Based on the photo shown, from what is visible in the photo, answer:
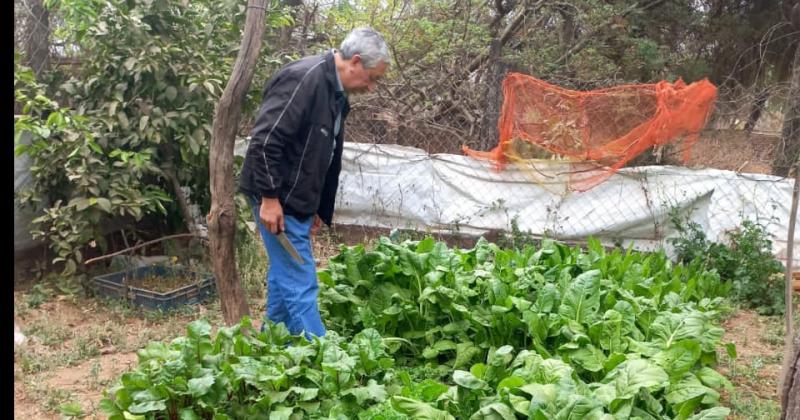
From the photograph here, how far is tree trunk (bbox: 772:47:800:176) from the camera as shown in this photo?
8.05 m

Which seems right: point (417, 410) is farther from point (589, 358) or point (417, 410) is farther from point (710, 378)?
point (710, 378)

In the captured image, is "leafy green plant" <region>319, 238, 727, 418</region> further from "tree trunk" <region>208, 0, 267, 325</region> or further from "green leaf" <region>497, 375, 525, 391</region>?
"tree trunk" <region>208, 0, 267, 325</region>

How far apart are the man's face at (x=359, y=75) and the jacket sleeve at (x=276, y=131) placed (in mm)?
259

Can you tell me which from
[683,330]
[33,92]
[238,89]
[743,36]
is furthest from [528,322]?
[743,36]

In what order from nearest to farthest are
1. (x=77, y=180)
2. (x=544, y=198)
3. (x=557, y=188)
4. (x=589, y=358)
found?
1. (x=589, y=358)
2. (x=77, y=180)
3. (x=557, y=188)
4. (x=544, y=198)

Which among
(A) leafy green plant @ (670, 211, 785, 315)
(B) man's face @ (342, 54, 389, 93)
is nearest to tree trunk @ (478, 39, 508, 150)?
(A) leafy green plant @ (670, 211, 785, 315)

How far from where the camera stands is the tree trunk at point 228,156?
397 cm

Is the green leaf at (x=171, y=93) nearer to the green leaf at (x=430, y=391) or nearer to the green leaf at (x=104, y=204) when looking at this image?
the green leaf at (x=104, y=204)

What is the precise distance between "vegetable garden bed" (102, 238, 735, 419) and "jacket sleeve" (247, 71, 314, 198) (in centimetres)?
77

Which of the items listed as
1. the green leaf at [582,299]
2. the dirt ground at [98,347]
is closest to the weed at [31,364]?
the dirt ground at [98,347]

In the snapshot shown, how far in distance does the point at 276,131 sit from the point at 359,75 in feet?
1.89

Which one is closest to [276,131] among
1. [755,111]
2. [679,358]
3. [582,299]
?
[582,299]

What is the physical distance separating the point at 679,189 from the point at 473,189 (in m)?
2.21

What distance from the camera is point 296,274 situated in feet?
13.3
